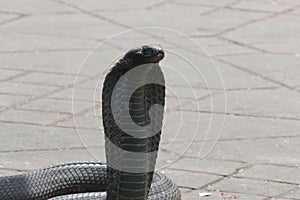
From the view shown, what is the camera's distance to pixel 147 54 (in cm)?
324

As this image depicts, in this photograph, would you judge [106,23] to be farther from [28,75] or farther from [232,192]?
[232,192]

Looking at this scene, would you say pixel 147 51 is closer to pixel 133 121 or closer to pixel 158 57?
pixel 158 57

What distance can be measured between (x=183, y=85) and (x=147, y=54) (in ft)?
10.2

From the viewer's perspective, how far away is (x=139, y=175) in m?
3.59

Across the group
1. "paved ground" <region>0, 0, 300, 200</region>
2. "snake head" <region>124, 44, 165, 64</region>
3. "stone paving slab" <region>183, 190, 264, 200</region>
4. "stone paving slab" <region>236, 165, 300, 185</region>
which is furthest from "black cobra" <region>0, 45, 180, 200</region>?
"stone paving slab" <region>236, 165, 300, 185</region>

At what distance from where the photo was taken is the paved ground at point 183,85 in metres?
4.95

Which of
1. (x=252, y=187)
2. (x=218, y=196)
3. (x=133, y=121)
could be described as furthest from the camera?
(x=252, y=187)

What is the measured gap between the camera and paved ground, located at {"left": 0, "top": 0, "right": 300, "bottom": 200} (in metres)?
4.95

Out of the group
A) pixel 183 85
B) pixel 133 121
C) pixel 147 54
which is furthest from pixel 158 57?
pixel 183 85

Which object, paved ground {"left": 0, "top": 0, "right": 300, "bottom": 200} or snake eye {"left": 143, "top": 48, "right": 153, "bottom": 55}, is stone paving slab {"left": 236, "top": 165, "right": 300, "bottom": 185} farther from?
snake eye {"left": 143, "top": 48, "right": 153, "bottom": 55}

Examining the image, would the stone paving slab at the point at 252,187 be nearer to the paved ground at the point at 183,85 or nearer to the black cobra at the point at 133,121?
the paved ground at the point at 183,85

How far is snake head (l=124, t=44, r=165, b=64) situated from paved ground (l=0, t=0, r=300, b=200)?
1.36 m

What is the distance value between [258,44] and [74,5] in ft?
5.88

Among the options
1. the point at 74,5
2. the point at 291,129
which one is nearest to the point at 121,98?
the point at 291,129
